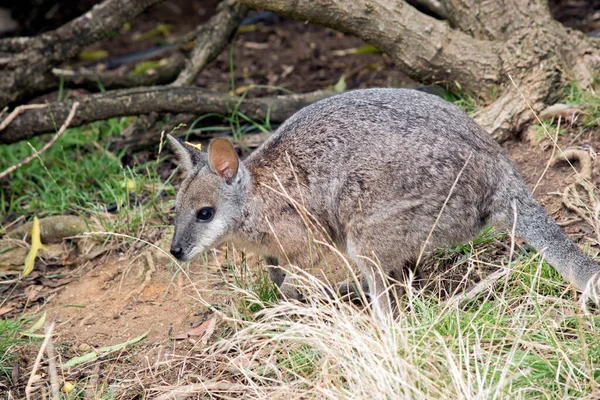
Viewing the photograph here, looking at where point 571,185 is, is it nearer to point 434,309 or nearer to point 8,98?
point 434,309

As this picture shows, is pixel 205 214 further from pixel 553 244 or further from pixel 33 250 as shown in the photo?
pixel 553 244

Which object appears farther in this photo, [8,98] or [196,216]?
[8,98]

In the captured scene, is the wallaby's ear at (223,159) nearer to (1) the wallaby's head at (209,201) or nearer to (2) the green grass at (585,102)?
(1) the wallaby's head at (209,201)

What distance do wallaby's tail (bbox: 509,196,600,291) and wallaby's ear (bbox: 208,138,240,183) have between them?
1.67 meters

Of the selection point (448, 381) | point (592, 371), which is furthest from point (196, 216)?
point (592, 371)

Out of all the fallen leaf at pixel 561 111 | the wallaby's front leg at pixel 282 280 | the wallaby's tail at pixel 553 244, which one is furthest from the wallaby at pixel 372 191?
the fallen leaf at pixel 561 111

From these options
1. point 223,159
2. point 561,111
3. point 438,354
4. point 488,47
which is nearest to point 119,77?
point 223,159

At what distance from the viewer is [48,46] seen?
255 inches

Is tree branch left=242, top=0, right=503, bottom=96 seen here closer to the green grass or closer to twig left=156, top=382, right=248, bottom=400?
the green grass

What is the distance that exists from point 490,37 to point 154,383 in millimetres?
3858

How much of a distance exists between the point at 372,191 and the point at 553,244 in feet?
3.42

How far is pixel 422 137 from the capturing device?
4.37 metres

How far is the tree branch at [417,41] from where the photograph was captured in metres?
5.89

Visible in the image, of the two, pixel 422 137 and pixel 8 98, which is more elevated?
pixel 422 137
